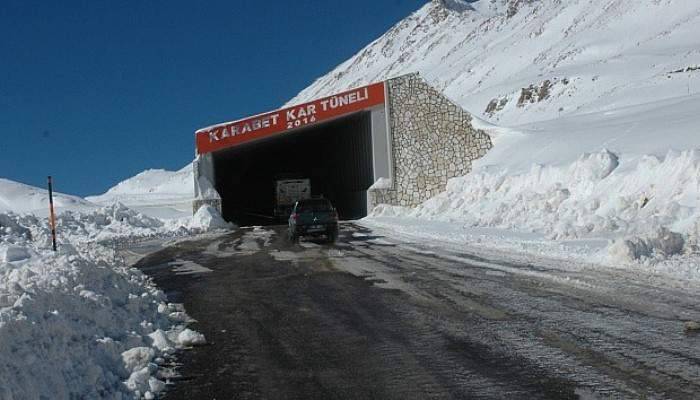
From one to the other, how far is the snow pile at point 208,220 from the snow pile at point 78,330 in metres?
22.7

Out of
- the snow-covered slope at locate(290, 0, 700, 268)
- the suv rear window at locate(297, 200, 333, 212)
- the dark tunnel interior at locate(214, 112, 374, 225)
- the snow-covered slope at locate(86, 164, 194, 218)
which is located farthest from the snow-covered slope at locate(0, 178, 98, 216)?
the snow-covered slope at locate(86, 164, 194, 218)

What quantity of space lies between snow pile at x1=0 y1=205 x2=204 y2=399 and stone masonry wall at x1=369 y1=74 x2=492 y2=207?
24.8m

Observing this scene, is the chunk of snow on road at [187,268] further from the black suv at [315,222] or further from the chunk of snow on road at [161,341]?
the chunk of snow on road at [161,341]

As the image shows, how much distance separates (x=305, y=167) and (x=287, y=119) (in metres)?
14.1

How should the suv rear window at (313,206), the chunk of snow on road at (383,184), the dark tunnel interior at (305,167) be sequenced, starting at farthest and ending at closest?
the dark tunnel interior at (305,167)
the chunk of snow on road at (383,184)
the suv rear window at (313,206)

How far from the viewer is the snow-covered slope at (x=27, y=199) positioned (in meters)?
64.3

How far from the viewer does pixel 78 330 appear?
666cm

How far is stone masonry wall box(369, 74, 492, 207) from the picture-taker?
111 feet

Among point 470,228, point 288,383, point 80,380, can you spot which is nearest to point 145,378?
point 80,380

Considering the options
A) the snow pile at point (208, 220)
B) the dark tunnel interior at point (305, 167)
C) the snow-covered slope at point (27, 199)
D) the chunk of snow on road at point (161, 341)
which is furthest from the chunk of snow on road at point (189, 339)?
the snow-covered slope at point (27, 199)

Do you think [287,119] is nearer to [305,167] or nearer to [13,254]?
[305,167]

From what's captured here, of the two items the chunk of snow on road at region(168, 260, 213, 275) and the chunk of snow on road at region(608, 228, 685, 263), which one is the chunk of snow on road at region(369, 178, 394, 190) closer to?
the chunk of snow on road at region(168, 260, 213, 275)

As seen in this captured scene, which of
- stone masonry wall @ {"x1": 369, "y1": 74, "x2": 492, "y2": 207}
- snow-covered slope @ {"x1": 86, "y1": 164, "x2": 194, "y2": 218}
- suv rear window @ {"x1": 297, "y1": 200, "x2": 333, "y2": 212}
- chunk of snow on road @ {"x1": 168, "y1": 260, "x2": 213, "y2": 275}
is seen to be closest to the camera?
chunk of snow on road @ {"x1": 168, "y1": 260, "x2": 213, "y2": 275}

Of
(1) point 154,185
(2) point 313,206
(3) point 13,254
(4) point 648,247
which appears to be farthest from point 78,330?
(1) point 154,185
